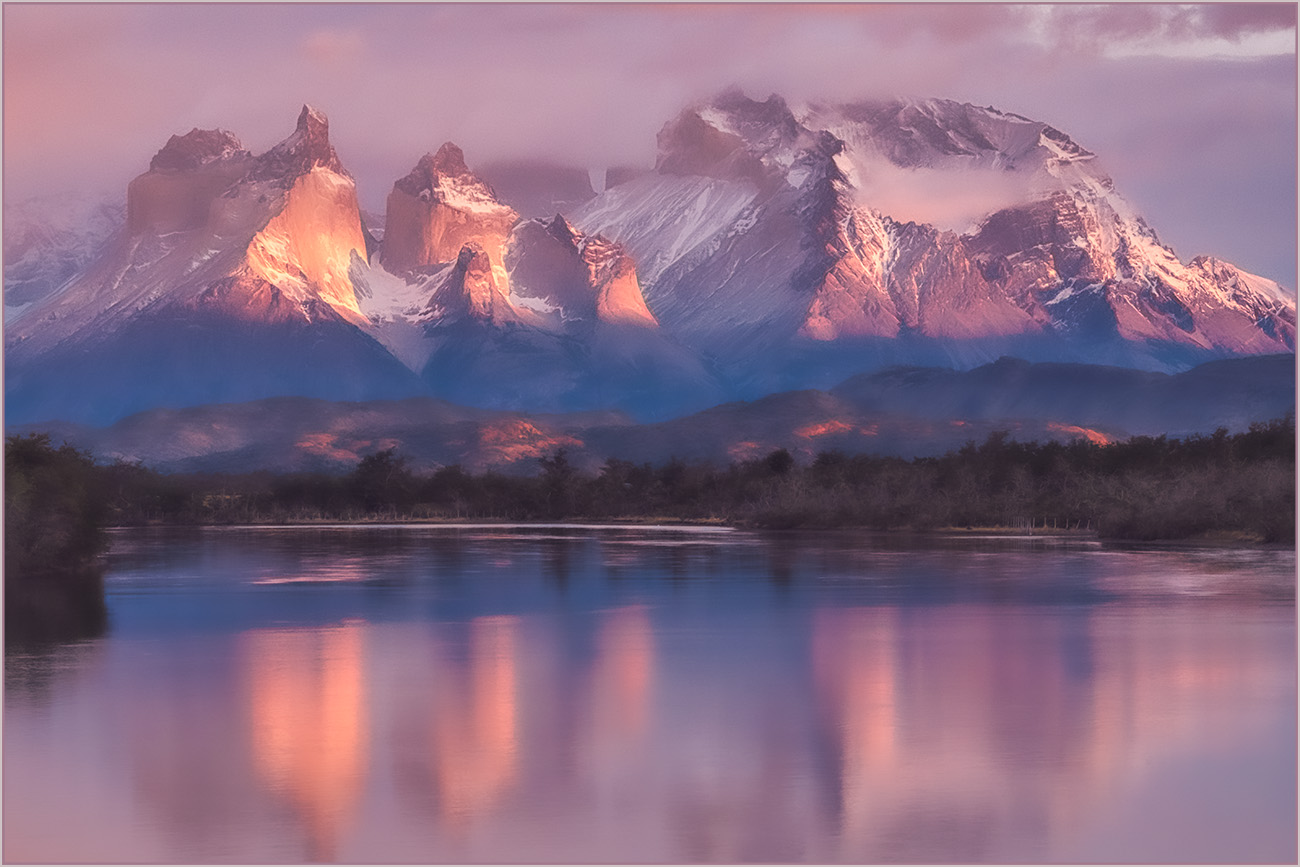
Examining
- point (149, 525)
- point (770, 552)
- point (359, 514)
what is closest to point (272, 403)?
point (359, 514)

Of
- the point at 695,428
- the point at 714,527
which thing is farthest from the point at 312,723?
the point at 695,428

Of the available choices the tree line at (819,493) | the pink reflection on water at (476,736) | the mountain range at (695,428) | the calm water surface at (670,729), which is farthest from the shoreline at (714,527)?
the pink reflection on water at (476,736)

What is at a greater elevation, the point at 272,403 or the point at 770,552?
the point at 272,403

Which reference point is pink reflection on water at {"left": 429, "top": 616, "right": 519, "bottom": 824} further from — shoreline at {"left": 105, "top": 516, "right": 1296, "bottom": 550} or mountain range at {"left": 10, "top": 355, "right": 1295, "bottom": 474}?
mountain range at {"left": 10, "top": 355, "right": 1295, "bottom": 474}

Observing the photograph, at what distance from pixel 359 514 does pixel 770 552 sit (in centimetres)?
7807

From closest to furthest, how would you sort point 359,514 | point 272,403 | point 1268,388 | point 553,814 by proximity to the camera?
point 553,814 → point 359,514 → point 1268,388 → point 272,403

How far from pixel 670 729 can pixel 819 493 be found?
82.9m

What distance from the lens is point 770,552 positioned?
Answer: 231 feet

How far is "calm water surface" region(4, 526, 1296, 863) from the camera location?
16.8 meters

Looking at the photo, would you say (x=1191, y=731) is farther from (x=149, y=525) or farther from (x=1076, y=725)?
(x=149, y=525)

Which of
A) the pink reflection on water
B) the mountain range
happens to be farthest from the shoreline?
the pink reflection on water

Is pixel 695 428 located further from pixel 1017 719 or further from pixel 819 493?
pixel 1017 719

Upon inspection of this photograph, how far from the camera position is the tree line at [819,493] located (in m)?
67.9

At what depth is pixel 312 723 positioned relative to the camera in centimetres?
2336
